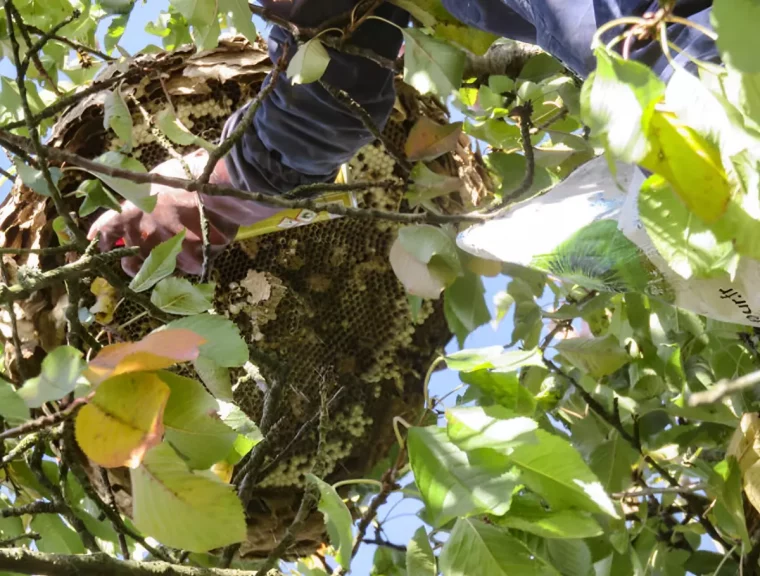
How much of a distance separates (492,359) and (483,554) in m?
0.09

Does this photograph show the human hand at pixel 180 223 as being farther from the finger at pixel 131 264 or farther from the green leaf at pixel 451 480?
the green leaf at pixel 451 480

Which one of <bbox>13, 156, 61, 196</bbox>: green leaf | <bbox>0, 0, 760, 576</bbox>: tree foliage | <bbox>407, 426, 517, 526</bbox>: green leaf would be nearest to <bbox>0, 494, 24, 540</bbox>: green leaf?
<bbox>0, 0, 760, 576</bbox>: tree foliage

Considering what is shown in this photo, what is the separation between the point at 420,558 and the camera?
0.37 metres

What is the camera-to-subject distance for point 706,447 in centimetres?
69

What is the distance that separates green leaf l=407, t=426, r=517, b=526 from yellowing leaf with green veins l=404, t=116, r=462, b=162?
0.27m

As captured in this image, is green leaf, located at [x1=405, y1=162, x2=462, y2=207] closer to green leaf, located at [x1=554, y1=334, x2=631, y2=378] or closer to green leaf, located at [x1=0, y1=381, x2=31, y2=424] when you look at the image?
green leaf, located at [x1=554, y1=334, x2=631, y2=378]

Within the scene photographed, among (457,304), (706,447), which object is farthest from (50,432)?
(706,447)

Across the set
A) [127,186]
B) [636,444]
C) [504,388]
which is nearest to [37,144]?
[127,186]

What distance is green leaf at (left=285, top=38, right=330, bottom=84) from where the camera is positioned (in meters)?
0.39

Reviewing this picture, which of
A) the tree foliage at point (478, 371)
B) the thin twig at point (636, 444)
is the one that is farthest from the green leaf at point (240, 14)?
the thin twig at point (636, 444)

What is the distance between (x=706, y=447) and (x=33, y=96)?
2.22ft

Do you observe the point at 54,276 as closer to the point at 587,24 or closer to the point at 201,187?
the point at 201,187

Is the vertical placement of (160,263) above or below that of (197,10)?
below

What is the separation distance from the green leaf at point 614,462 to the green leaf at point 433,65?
1.11 feet
